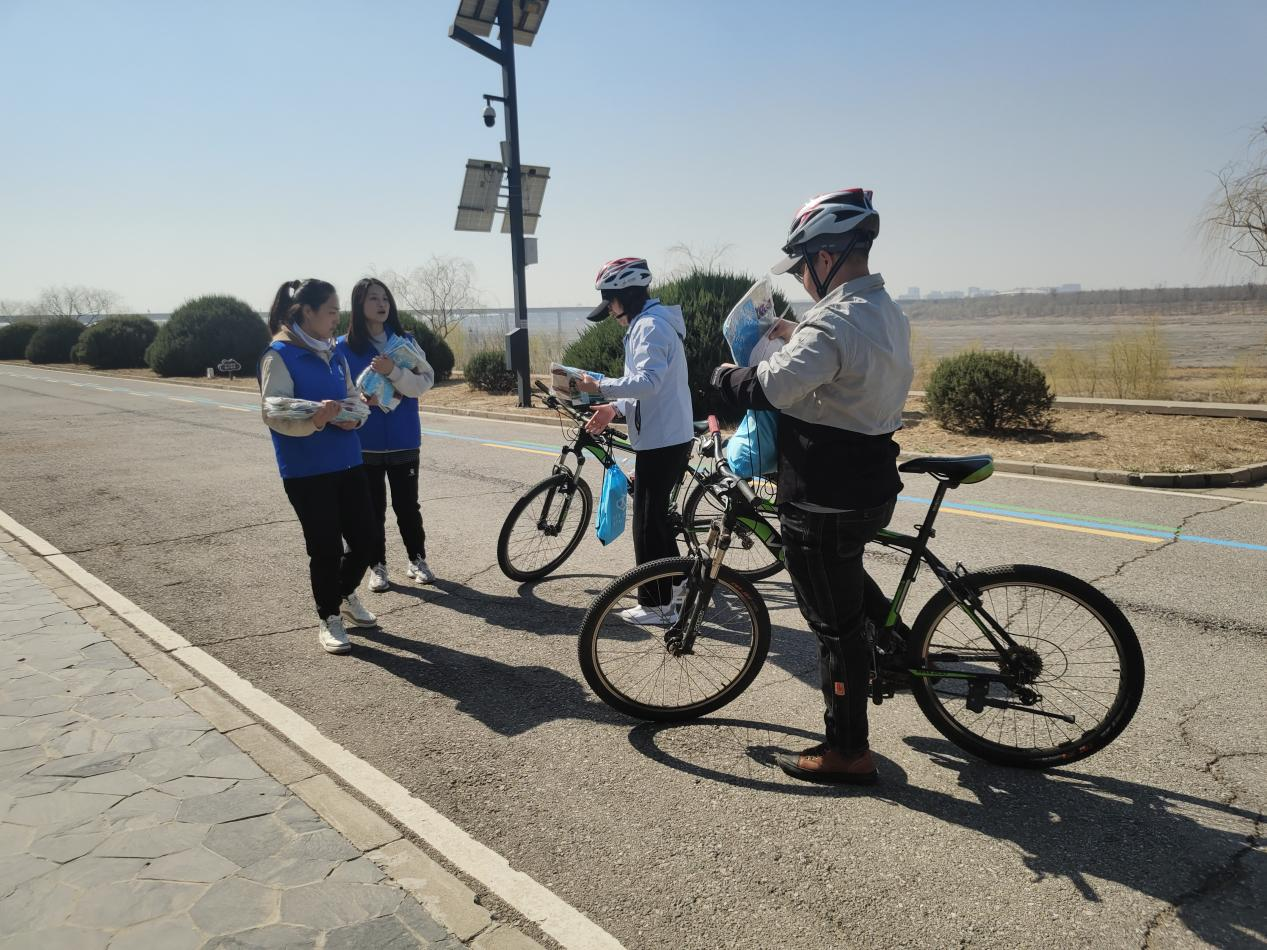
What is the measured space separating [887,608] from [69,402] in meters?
24.6

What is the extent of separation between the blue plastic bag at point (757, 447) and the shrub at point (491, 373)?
18898mm

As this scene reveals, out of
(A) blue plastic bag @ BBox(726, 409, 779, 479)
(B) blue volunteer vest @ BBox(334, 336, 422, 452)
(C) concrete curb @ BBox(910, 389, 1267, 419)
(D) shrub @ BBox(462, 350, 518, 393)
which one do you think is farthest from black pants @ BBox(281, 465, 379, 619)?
(D) shrub @ BBox(462, 350, 518, 393)

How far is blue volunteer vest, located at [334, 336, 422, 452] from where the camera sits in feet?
19.6

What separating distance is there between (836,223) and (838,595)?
134cm

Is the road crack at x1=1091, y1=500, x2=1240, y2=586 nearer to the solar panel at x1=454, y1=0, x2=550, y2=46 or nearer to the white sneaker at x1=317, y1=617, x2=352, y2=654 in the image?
the white sneaker at x1=317, y1=617, x2=352, y2=654

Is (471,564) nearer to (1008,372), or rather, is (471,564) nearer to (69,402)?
(1008,372)

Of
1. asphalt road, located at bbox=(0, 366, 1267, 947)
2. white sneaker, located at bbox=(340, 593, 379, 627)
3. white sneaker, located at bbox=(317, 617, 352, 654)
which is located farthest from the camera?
white sneaker, located at bbox=(340, 593, 379, 627)

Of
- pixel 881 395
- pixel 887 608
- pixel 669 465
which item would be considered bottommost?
pixel 887 608

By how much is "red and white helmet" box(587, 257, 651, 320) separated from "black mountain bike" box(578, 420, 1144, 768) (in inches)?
57.7

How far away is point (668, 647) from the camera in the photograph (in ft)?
13.0

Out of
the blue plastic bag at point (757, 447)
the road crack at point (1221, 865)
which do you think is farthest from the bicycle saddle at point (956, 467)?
the road crack at point (1221, 865)

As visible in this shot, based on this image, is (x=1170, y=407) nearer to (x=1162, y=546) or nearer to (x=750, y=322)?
(x=1162, y=546)

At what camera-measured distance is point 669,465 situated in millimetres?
5020

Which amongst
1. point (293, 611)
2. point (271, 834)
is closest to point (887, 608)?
point (271, 834)
